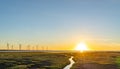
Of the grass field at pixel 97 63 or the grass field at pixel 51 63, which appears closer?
the grass field at pixel 51 63

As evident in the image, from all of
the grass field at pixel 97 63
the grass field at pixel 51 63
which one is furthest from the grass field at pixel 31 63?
the grass field at pixel 97 63

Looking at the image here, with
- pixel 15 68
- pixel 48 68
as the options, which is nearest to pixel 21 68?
pixel 15 68

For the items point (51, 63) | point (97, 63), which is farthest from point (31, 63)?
point (97, 63)

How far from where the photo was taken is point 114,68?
64.6 metres

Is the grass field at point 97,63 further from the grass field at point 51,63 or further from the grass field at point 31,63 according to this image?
the grass field at point 31,63

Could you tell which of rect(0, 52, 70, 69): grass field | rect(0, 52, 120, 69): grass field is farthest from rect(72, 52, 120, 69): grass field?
rect(0, 52, 70, 69): grass field

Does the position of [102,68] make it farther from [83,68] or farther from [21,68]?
[21,68]

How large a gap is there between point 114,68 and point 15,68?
2681 centimetres

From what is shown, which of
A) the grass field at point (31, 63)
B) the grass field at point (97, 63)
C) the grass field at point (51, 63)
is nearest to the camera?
the grass field at point (31, 63)

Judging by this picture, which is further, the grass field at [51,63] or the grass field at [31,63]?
the grass field at [51,63]

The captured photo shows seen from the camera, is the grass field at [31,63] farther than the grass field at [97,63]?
No

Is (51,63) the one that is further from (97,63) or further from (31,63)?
(97,63)

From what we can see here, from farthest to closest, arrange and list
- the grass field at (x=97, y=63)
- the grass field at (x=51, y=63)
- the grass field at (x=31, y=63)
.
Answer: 1. the grass field at (x=97, y=63)
2. the grass field at (x=51, y=63)
3. the grass field at (x=31, y=63)

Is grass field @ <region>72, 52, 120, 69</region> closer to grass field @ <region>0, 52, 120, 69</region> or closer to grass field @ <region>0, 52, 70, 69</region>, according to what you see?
grass field @ <region>0, 52, 120, 69</region>
